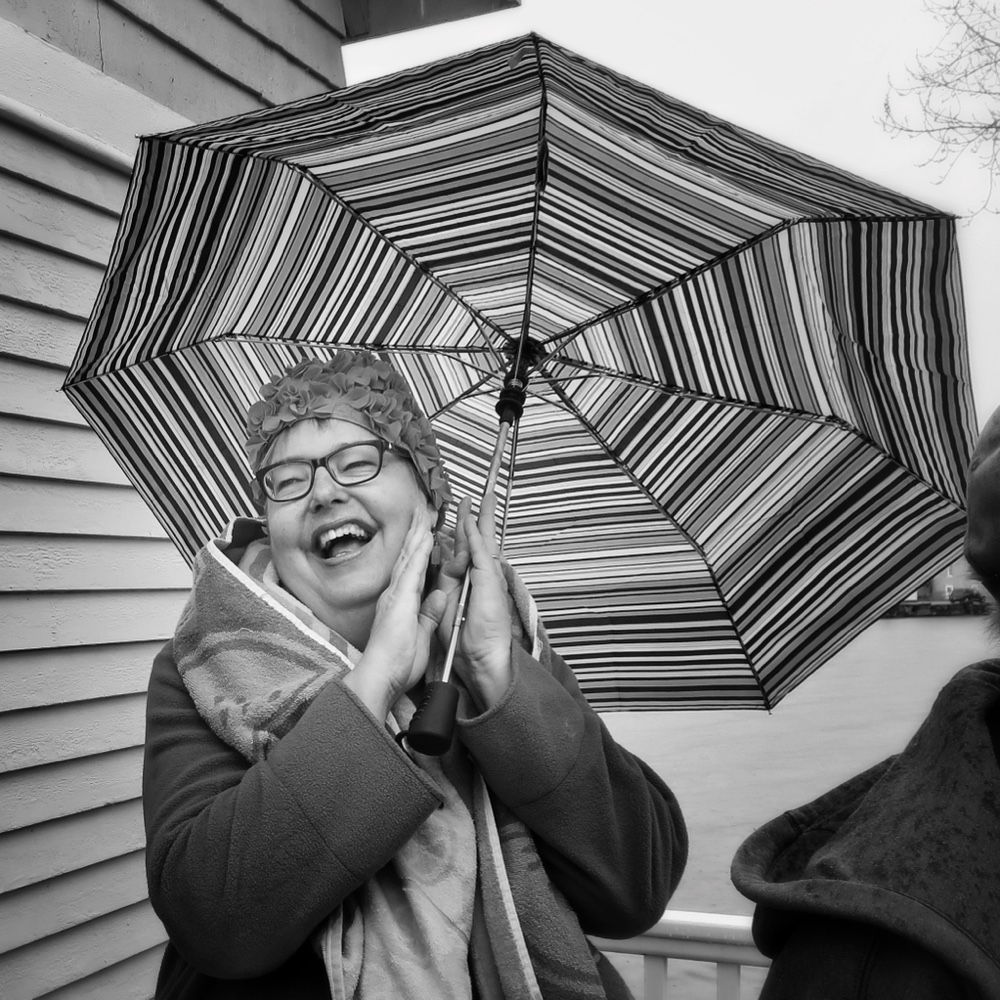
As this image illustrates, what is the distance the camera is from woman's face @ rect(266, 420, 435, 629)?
1.60 m

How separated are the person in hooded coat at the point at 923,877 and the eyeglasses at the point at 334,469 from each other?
95 cm

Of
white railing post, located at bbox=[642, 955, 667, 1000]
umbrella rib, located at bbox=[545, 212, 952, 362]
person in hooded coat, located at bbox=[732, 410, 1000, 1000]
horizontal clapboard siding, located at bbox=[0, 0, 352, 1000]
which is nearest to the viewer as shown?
person in hooded coat, located at bbox=[732, 410, 1000, 1000]

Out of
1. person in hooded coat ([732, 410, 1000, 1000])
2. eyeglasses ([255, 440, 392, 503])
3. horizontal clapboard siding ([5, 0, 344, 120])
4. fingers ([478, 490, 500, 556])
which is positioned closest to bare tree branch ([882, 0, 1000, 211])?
horizontal clapboard siding ([5, 0, 344, 120])

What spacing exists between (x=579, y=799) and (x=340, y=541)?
53 cm

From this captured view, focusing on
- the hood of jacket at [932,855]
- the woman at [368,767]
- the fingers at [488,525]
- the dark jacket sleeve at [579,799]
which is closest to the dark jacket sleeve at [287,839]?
the woman at [368,767]

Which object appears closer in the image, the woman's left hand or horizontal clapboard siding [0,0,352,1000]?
the woman's left hand

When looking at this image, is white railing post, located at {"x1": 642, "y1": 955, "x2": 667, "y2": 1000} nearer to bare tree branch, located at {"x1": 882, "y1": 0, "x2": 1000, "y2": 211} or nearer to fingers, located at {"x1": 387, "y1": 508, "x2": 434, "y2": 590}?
fingers, located at {"x1": 387, "y1": 508, "x2": 434, "y2": 590}

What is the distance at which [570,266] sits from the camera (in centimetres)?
187

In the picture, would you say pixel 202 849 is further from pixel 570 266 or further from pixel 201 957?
pixel 570 266

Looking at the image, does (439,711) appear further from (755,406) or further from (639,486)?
(755,406)

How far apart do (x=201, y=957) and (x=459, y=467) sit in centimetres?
109

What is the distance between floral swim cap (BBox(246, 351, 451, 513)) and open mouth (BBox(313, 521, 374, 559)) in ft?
0.53

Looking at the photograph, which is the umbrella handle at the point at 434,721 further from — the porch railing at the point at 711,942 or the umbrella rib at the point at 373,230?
the porch railing at the point at 711,942

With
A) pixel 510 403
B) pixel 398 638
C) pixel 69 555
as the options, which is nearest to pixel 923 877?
pixel 398 638
